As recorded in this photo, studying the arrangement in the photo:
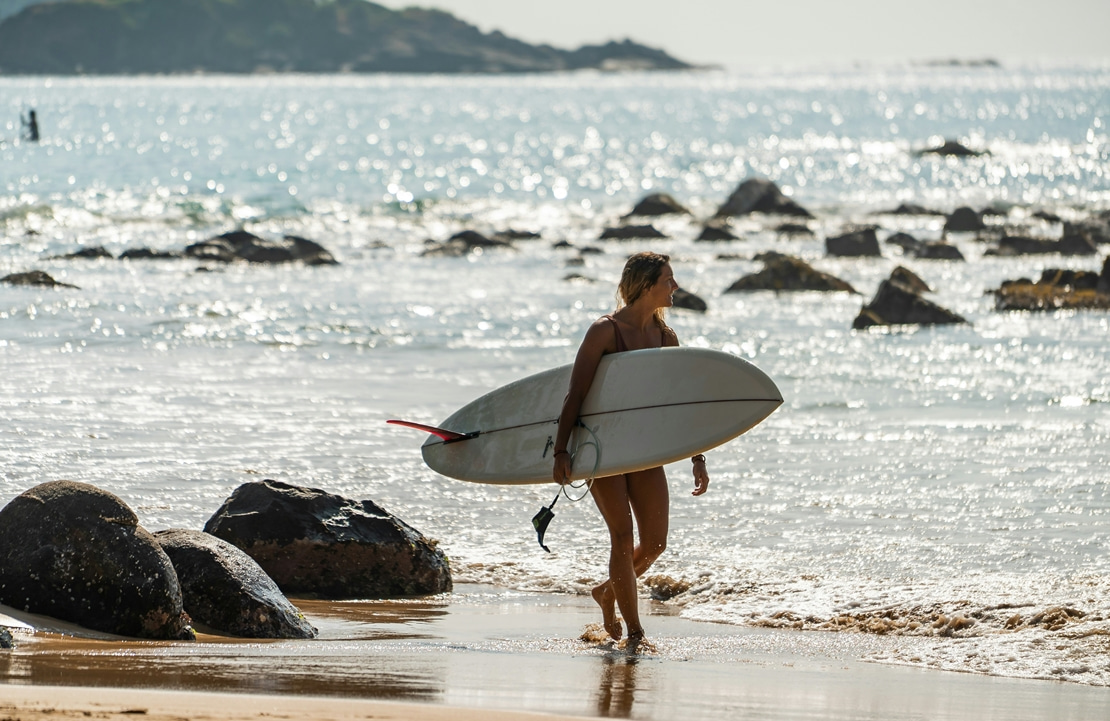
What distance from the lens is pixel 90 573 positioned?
Answer: 17.9 feet

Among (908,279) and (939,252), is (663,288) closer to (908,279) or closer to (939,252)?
(908,279)

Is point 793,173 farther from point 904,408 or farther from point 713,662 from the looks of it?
point 713,662

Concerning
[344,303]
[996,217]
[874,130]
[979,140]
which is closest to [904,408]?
[344,303]

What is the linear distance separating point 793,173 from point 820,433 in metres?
49.7

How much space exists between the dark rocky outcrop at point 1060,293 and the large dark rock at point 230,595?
49.8 feet

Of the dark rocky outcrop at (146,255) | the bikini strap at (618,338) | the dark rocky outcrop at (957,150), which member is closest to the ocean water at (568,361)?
the dark rocky outcrop at (146,255)

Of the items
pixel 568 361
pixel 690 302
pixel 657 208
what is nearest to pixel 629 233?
pixel 657 208

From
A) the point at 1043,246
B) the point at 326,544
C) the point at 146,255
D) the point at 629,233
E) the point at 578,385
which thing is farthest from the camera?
the point at 629,233

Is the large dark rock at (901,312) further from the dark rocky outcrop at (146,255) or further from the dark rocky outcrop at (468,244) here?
the dark rocky outcrop at (146,255)

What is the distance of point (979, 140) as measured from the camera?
79.2 metres

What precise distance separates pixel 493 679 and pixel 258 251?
21663 mm

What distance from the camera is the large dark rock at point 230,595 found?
18.8ft

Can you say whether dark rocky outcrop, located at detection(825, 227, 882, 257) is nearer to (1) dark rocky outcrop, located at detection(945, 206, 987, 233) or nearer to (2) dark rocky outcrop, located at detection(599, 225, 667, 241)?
(2) dark rocky outcrop, located at detection(599, 225, 667, 241)

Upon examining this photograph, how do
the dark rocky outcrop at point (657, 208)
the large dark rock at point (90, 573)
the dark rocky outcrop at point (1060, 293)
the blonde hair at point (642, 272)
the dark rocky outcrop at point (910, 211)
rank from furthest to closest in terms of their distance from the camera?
the dark rocky outcrop at point (910, 211), the dark rocky outcrop at point (657, 208), the dark rocky outcrop at point (1060, 293), the blonde hair at point (642, 272), the large dark rock at point (90, 573)
